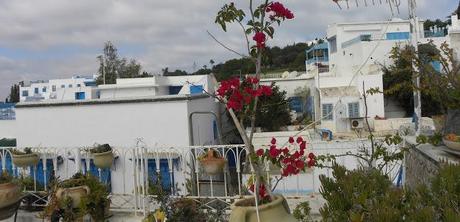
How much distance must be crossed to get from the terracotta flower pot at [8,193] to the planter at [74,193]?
0.46 meters

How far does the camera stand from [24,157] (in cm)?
535

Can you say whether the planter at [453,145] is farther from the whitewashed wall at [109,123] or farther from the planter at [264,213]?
the whitewashed wall at [109,123]

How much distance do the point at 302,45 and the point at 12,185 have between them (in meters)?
52.5

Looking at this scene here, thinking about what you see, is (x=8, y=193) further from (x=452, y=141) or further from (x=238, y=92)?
(x=452, y=141)

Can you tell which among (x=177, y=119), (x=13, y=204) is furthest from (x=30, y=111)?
(x=13, y=204)

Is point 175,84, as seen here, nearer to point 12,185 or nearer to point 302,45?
point 12,185

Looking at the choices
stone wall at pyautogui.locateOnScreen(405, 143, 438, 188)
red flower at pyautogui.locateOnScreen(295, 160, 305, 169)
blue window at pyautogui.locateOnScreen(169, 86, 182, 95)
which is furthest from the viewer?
blue window at pyautogui.locateOnScreen(169, 86, 182, 95)

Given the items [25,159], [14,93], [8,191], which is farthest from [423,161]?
[14,93]

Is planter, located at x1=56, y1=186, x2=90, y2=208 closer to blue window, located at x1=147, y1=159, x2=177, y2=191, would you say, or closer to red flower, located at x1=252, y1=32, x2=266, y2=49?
blue window, located at x1=147, y1=159, x2=177, y2=191

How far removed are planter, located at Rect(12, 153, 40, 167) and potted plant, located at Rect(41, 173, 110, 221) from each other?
1.29 m

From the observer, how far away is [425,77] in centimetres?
354

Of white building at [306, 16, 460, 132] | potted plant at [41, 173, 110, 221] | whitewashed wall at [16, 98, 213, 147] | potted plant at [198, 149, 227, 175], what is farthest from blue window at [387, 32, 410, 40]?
potted plant at [41, 173, 110, 221]

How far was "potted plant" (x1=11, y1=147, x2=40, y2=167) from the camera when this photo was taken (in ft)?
17.5

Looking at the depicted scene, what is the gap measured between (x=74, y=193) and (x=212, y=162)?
60.2 inches
